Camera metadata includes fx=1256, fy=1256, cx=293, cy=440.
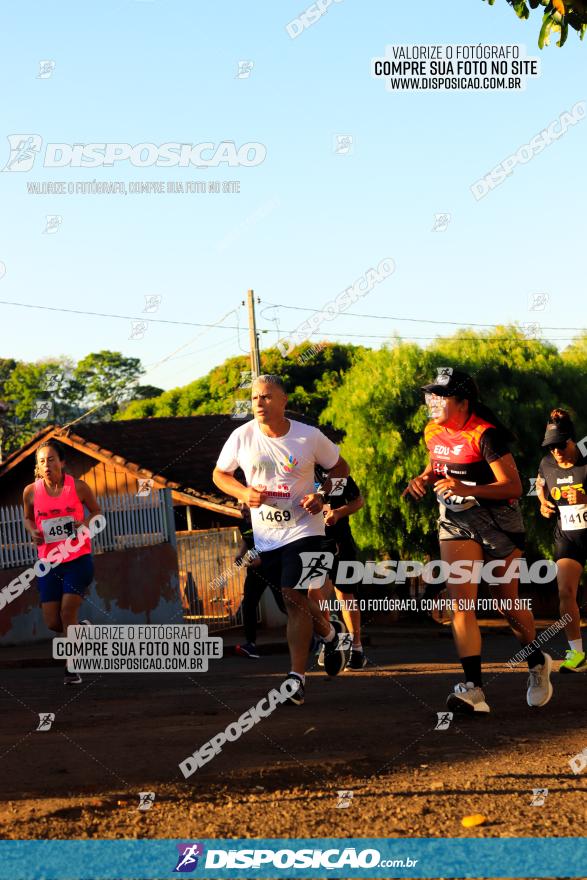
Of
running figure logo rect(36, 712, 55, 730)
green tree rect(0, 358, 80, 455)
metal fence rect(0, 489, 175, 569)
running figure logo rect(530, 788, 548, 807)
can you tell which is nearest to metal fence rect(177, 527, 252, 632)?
metal fence rect(0, 489, 175, 569)

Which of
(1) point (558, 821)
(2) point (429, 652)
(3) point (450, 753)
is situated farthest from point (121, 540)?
(1) point (558, 821)

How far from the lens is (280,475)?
309 inches

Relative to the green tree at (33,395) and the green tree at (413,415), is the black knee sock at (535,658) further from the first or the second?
the green tree at (33,395)

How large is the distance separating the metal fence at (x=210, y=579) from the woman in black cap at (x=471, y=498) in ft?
52.5

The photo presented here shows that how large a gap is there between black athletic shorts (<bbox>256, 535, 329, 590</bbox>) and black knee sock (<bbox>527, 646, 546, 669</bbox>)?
4.55 ft

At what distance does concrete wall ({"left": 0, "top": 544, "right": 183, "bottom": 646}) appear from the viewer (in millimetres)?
20500

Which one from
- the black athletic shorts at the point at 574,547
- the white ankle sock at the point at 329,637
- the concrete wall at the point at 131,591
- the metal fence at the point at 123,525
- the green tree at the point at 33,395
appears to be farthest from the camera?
the green tree at the point at 33,395

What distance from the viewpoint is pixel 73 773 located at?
5.76 m

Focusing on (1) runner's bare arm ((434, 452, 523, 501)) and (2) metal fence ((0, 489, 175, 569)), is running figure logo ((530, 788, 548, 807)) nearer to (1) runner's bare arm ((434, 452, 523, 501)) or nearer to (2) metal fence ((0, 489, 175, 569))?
(1) runner's bare arm ((434, 452, 523, 501))

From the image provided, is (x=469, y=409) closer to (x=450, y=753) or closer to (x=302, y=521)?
(x=302, y=521)

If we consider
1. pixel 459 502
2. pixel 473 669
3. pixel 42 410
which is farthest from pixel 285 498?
pixel 42 410

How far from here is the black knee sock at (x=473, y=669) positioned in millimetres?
7449

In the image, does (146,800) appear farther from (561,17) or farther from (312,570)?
(561,17)

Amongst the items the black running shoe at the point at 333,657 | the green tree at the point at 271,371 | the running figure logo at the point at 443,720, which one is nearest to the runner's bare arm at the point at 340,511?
the black running shoe at the point at 333,657
